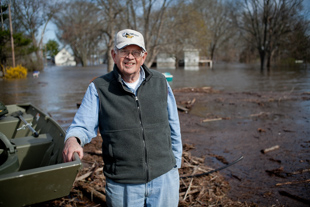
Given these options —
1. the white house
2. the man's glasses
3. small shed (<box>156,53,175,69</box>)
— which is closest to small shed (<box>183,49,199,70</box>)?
small shed (<box>156,53,175,69</box>)

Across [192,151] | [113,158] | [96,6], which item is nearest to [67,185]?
[113,158]

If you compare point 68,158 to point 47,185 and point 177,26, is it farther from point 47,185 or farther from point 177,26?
point 177,26

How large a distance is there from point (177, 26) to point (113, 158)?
34650mm

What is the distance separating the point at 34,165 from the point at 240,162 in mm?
3825

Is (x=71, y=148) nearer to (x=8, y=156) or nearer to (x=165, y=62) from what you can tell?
(x=8, y=156)

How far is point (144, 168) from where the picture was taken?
2.23m

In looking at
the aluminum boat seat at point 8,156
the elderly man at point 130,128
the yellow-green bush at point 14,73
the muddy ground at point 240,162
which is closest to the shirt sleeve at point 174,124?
the elderly man at point 130,128

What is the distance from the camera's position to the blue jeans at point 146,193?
7.32 feet

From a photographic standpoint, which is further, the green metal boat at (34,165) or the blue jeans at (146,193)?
the green metal boat at (34,165)

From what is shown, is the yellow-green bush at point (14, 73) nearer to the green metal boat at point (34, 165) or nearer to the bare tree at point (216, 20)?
the green metal boat at point (34, 165)

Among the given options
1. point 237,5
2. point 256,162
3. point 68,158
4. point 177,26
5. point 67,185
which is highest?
point 237,5

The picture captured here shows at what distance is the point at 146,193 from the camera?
90.1 inches

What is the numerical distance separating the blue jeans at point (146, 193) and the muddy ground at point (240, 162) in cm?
174

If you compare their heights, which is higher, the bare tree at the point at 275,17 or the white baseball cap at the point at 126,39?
the bare tree at the point at 275,17
